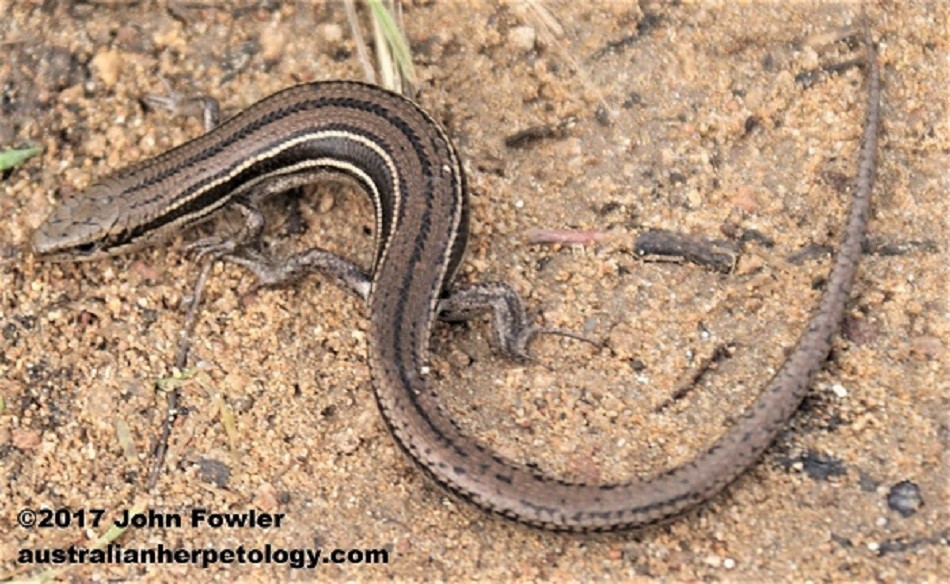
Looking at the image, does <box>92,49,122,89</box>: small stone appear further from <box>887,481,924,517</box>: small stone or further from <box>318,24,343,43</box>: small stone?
<box>887,481,924,517</box>: small stone

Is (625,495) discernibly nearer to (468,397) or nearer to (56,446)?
(468,397)

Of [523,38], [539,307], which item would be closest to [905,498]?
[539,307]

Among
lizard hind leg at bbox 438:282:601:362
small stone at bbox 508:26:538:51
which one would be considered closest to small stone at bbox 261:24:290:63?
small stone at bbox 508:26:538:51

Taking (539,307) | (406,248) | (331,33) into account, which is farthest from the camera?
(331,33)

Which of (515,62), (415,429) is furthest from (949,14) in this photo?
(415,429)

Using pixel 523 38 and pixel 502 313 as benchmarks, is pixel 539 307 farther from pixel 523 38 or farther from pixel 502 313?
pixel 523 38

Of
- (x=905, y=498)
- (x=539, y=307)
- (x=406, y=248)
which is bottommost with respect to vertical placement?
(x=905, y=498)

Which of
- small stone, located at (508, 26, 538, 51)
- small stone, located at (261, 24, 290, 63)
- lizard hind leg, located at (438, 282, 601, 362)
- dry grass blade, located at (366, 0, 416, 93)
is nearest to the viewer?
lizard hind leg, located at (438, 282, 601, 362)
